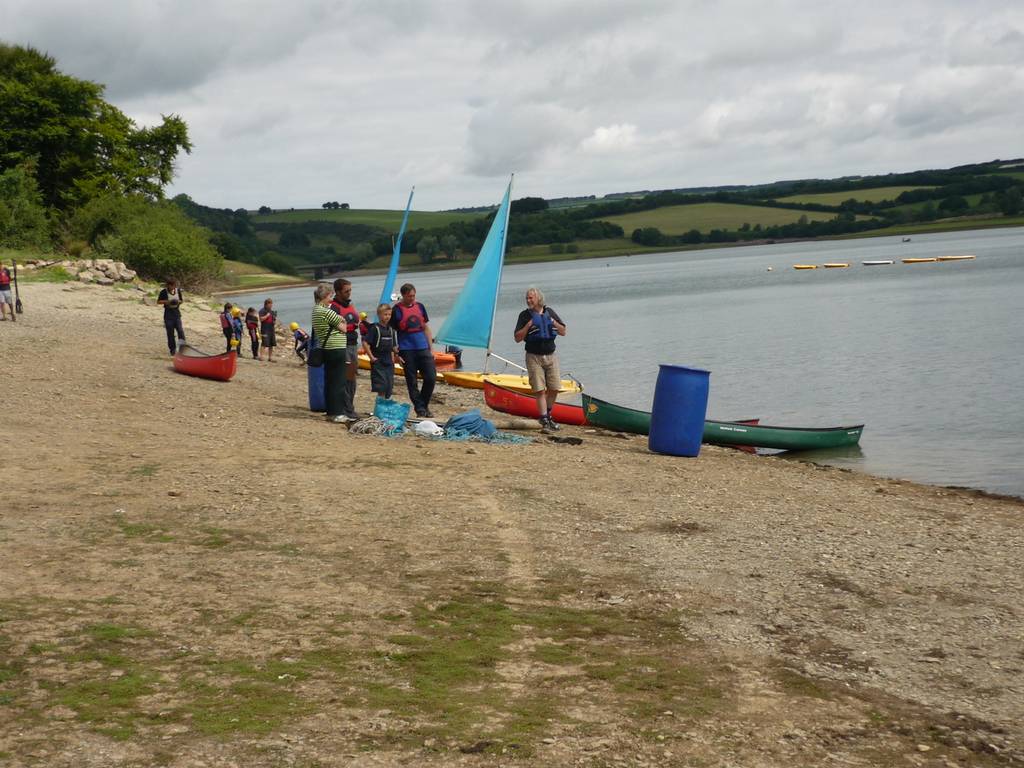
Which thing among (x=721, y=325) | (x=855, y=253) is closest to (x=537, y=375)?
(x=721, y=325)

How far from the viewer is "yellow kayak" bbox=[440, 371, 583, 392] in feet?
82.2

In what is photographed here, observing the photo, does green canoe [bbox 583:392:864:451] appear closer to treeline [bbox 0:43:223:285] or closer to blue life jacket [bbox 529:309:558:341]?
blue life jacket [bbox 529:309:558:341]

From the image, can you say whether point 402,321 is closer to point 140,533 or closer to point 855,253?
point 140,533

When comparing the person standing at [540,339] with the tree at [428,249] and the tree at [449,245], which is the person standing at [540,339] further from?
the tree at [428,249]

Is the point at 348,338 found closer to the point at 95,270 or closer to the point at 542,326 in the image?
the point at 542,326

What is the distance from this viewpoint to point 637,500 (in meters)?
12.0

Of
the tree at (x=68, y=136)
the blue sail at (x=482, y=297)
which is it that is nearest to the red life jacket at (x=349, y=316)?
the blue sail at (x=482, y=297)

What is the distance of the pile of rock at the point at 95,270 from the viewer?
131 feet

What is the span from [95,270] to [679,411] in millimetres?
31169

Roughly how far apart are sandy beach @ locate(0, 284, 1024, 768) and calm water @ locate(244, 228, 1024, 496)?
8.29m

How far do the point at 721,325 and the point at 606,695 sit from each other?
54627 millimetres

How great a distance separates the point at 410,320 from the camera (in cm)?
1638

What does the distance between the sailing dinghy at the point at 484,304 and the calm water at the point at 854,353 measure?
201 inches

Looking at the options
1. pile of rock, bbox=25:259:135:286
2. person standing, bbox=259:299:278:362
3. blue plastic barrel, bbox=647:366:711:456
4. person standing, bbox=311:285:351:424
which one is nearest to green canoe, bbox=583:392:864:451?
blue plastic barrel, bbox=647:366:711:456
